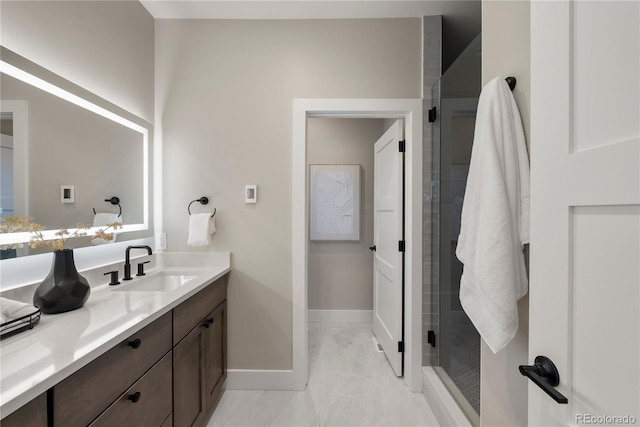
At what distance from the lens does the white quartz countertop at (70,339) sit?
656 mm

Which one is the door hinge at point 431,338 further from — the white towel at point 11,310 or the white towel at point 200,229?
the white towel at point 11,310

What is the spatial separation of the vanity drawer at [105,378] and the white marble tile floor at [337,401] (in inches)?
38.0

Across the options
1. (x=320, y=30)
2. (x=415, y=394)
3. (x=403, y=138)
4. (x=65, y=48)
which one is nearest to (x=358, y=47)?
(x=320, y=30)

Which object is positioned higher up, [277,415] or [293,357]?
[293,357]

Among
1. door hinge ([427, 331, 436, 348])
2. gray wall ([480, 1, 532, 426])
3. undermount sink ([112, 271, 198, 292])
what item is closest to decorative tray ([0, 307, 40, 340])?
undermount sink ([112, 271, 198, 292])

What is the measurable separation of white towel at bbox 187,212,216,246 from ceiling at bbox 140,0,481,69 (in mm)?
1438

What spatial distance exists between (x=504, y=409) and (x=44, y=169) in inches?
84.2

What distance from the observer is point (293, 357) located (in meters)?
2.05

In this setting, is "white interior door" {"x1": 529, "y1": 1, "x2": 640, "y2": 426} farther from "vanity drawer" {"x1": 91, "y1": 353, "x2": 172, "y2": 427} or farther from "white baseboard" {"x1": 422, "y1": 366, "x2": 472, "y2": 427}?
"vanity drawer" {"x1": 91, "y1": 353, "x2": 172, "y2": 427}

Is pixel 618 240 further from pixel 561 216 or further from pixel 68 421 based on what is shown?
pixel 68 421

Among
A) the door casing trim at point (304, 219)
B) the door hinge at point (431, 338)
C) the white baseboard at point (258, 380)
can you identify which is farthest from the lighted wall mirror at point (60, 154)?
the door hinge at point (431, 338)

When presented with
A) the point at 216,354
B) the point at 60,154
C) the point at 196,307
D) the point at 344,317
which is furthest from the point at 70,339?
the point at 344,317

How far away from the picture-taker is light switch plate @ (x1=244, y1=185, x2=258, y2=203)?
6.73 feet

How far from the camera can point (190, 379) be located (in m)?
1.46
